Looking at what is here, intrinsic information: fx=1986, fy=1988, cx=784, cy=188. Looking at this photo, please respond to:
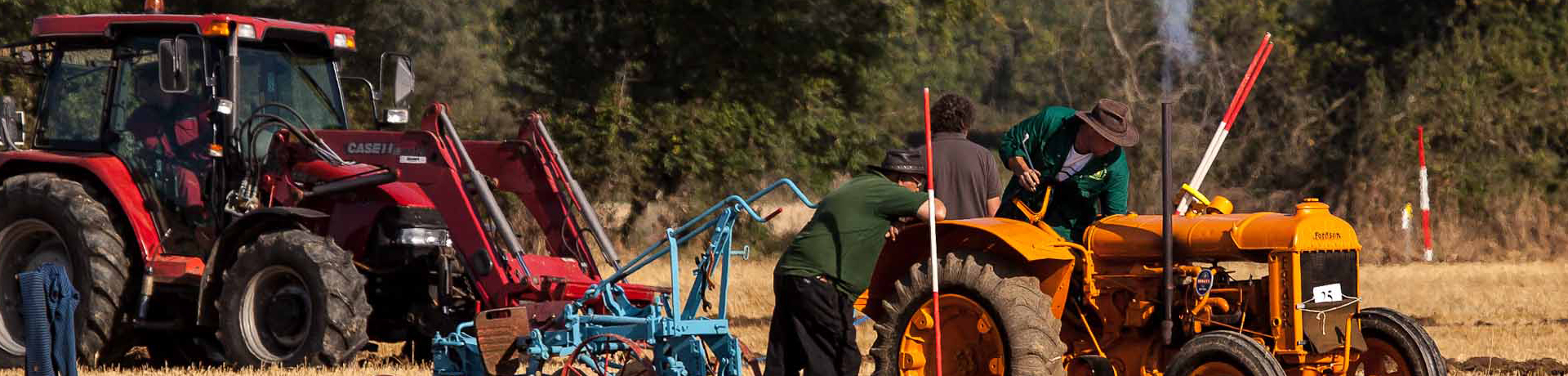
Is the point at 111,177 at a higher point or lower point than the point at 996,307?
higher

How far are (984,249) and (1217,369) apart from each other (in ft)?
3.94

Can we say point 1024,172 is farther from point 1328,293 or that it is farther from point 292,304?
point 292,304

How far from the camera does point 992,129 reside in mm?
47906

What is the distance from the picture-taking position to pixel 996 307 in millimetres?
7887

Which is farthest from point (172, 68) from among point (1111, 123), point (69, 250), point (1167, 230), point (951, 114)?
point (1167, 230)

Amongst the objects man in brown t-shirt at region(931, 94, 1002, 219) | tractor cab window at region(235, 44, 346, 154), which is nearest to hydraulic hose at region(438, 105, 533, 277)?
tractor cab window at region(235, 44, 346, 154)

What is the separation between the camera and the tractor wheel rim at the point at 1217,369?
7.33 m

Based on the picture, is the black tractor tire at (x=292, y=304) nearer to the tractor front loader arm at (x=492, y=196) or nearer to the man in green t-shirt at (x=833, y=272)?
the tractor front loader arm at (x=492, y=196)

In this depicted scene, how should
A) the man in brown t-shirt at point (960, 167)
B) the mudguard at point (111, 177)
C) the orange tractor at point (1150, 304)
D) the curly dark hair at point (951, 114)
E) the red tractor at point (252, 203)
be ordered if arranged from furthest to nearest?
the mudguard at point (111, 177) → the red tractor at point (252, 203) → the curly dark hair at point (951, 114) → the man in brown t-shirt at point (960, 167) → the orange tractor at point (1150, 304)

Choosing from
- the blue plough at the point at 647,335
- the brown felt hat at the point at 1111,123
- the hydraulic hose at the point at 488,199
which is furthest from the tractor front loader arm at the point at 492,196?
the brown felt hat at the point at 1111,123

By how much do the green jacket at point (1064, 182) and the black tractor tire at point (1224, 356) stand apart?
1224mm

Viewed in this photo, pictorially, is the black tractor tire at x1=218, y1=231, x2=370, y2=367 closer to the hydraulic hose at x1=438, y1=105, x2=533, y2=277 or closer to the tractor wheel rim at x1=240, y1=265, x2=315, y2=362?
the tractor wheel rim at x1=240, y1=265, x2=315, y2=362

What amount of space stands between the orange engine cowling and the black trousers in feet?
3.70

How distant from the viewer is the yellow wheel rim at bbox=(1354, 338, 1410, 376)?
25.7ft
